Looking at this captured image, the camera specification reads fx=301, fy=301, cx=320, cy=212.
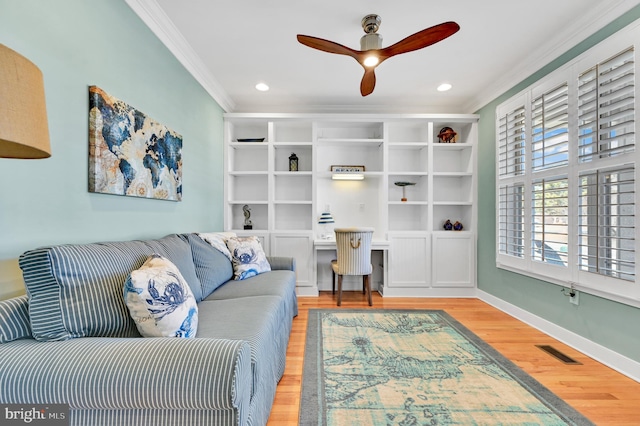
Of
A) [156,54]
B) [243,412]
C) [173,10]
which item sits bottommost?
[243,412]

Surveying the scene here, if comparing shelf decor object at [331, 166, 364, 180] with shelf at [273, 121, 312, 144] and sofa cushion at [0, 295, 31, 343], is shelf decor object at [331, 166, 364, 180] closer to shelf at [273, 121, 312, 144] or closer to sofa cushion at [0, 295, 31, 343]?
shelf at [273, 121, 312, 144]

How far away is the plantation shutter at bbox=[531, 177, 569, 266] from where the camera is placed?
2563 millimetres

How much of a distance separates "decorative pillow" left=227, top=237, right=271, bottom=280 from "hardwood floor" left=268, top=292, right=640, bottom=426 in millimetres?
666

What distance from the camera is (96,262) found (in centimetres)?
131

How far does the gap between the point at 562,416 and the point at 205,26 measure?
355 centimetres

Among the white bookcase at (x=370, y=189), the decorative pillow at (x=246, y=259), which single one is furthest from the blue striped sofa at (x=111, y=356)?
the white bookcase at (x=370, y=189)

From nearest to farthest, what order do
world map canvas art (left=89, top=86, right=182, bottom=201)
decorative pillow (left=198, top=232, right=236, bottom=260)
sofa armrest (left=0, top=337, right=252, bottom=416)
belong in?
1. sofa armrest (left=0, top=337, right=252, bottom=416)
2. world map canvas art (left=89, top=86, right=182, bottom=201)
3. decorative pillow (left=198, top=232, right=236, bottom=260)

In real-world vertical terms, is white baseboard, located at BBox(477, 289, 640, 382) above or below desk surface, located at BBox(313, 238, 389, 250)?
below

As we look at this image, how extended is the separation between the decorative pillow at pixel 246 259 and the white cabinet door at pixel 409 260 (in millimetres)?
1801

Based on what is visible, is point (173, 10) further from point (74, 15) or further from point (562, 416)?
point (562, 416)

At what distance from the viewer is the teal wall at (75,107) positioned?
1290 millimetres

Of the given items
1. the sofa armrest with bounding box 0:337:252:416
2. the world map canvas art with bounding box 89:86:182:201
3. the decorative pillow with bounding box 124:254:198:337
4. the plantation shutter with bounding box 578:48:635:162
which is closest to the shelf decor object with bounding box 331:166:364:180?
the world map canvas art with bounding box 89:86:182:201

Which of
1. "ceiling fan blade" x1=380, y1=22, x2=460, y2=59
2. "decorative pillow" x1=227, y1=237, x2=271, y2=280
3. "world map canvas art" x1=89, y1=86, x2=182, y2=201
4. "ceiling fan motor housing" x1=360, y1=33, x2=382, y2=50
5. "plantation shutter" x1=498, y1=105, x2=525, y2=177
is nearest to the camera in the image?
"world map canvas art" x1=89, y1=86, x2=182, y2=201

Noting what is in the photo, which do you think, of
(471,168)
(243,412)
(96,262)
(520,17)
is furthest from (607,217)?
(96,262)
